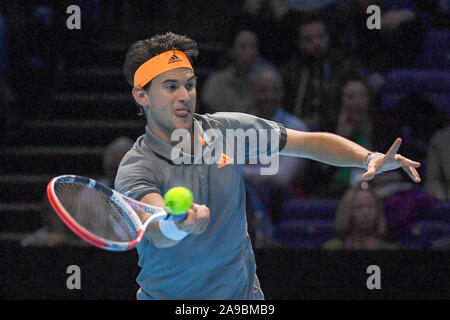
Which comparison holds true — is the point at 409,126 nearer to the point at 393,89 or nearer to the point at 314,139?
the point at 393,89

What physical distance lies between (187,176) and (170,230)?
42 centimetres

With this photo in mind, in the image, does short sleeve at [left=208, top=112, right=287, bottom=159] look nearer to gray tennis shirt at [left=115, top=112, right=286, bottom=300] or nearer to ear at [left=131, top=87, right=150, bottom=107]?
gray tennis shirt at [left=115, top=112, right=286, bottom=300]

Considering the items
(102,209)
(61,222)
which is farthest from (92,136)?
(102,209)

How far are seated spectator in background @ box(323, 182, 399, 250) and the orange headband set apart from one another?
6.67 feet

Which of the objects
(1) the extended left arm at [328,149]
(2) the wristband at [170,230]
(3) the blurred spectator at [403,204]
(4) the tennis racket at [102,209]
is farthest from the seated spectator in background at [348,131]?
(2) the wristband at [170,230]

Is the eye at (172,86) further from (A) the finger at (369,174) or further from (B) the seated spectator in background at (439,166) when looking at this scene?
(B) the seated spectator in background at (439,166)

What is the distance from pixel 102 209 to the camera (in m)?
3.10

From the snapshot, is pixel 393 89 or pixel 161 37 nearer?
pixel 161 37

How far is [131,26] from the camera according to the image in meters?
6.05

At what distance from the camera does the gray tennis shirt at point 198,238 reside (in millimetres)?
3148

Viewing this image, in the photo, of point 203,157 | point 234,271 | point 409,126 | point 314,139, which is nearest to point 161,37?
point 203,157

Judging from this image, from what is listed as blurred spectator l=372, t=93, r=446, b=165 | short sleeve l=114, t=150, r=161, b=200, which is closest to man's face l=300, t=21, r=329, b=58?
blurred spectator l=372, t=93, r=446, b=165

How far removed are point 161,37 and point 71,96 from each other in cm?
271

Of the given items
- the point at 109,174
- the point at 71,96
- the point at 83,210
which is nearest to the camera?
the point at 83,210
